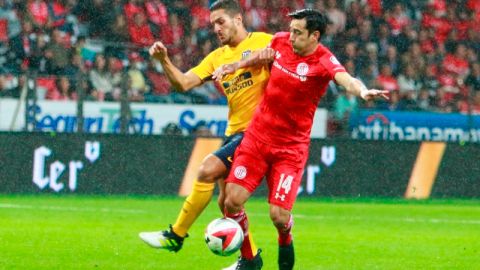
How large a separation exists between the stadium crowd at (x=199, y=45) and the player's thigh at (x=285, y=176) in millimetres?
10300

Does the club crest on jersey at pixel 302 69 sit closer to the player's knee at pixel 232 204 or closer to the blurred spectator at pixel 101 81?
the player's knee at pixel 232 204

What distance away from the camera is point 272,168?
30.4ft

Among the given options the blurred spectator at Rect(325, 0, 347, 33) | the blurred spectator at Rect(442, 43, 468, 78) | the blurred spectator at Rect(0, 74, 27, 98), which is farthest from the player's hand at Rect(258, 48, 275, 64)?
the blurred spectator at Rect(442, 43, 468, 78)

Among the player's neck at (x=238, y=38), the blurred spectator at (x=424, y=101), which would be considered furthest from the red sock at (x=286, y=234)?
the blurred spectator at (x=424, y=101)

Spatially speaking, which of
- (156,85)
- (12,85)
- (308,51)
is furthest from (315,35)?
(156,85)

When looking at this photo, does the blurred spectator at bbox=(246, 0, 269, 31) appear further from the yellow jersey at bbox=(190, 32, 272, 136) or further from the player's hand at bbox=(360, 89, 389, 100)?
the player's hand at bbox=(360, 89, 389, 100)

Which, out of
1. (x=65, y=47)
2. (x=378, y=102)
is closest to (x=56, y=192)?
(x=65, y=47)

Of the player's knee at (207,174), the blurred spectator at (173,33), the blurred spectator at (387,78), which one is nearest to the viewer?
the player's knee at (207,174)

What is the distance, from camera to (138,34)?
21.9m

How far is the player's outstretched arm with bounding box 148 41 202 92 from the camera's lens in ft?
30.0

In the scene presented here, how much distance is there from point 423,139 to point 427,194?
3.34 feet

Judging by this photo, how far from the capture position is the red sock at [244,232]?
9.45 metres

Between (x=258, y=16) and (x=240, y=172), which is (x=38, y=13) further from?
(x=240, y=172)

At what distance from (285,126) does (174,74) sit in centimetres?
102
